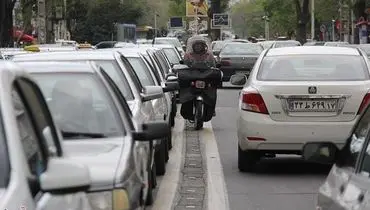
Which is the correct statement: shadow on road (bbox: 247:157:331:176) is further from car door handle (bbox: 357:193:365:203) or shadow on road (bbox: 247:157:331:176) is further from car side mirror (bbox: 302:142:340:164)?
car door handle (bbox: 357:193:365:203)

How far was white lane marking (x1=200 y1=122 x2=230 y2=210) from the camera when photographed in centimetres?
907

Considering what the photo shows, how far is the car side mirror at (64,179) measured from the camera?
12.0 ft

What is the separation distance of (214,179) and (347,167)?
229 inches

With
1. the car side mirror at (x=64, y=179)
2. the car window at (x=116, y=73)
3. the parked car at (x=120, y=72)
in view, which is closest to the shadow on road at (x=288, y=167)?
the parked car at (x=120, y=72)

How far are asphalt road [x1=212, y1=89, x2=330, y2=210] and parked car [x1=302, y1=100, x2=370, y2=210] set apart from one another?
3.63 m

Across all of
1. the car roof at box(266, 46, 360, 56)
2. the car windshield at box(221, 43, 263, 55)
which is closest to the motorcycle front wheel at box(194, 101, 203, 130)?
the car roof at box(266, 46, 360, 56)

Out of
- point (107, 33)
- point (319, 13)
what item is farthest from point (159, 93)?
point (319, 13)

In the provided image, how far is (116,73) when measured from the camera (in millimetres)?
9641

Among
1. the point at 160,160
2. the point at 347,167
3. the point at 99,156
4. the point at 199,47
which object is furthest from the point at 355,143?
the point at 199,47

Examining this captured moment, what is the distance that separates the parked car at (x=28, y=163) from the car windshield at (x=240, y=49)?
2567cm

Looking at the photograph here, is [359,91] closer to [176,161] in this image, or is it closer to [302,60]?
[302,60]

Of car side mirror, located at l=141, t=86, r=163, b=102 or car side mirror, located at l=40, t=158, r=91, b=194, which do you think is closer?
car side mirror, located at l=40, t=158, r=91, b=194

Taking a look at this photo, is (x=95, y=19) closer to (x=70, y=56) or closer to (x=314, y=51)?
(x=314, y=51)

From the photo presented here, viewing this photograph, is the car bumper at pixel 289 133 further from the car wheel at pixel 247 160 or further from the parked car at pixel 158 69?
the parked car at pixel 158 69
